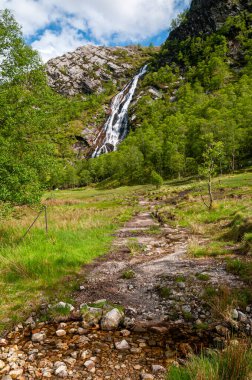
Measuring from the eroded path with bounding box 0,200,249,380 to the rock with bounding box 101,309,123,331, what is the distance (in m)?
0.16

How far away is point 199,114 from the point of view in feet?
411

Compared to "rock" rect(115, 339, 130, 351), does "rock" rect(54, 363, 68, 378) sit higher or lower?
higher

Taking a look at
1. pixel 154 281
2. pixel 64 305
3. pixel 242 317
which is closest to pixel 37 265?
pixel 64 305

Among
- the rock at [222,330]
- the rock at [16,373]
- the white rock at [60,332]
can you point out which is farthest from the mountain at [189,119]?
the rock at [16,373]

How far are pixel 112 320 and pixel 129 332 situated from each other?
0.60 meters

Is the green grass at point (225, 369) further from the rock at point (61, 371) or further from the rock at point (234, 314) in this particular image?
the rock at point (234, 314)

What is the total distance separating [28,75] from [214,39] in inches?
8636

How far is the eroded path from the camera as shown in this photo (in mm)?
5191

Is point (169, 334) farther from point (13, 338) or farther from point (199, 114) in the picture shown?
point (199, 114)

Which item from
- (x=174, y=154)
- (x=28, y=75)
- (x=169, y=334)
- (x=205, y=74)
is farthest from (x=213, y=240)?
(x=205, y=74)

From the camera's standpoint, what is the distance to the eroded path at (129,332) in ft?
17.0

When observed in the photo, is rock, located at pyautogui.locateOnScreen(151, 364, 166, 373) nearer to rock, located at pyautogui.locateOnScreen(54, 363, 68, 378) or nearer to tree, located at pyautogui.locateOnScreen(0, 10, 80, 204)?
rock, located at pyautogui.locateOnScreen(54, 363, 68, 378)

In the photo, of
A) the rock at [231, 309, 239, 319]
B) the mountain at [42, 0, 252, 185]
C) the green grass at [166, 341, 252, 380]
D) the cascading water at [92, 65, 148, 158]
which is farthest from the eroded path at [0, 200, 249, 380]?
the cascading water at [92, 65, 148, 158]

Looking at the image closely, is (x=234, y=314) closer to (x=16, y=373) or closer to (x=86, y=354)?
(x=86, y=354)
